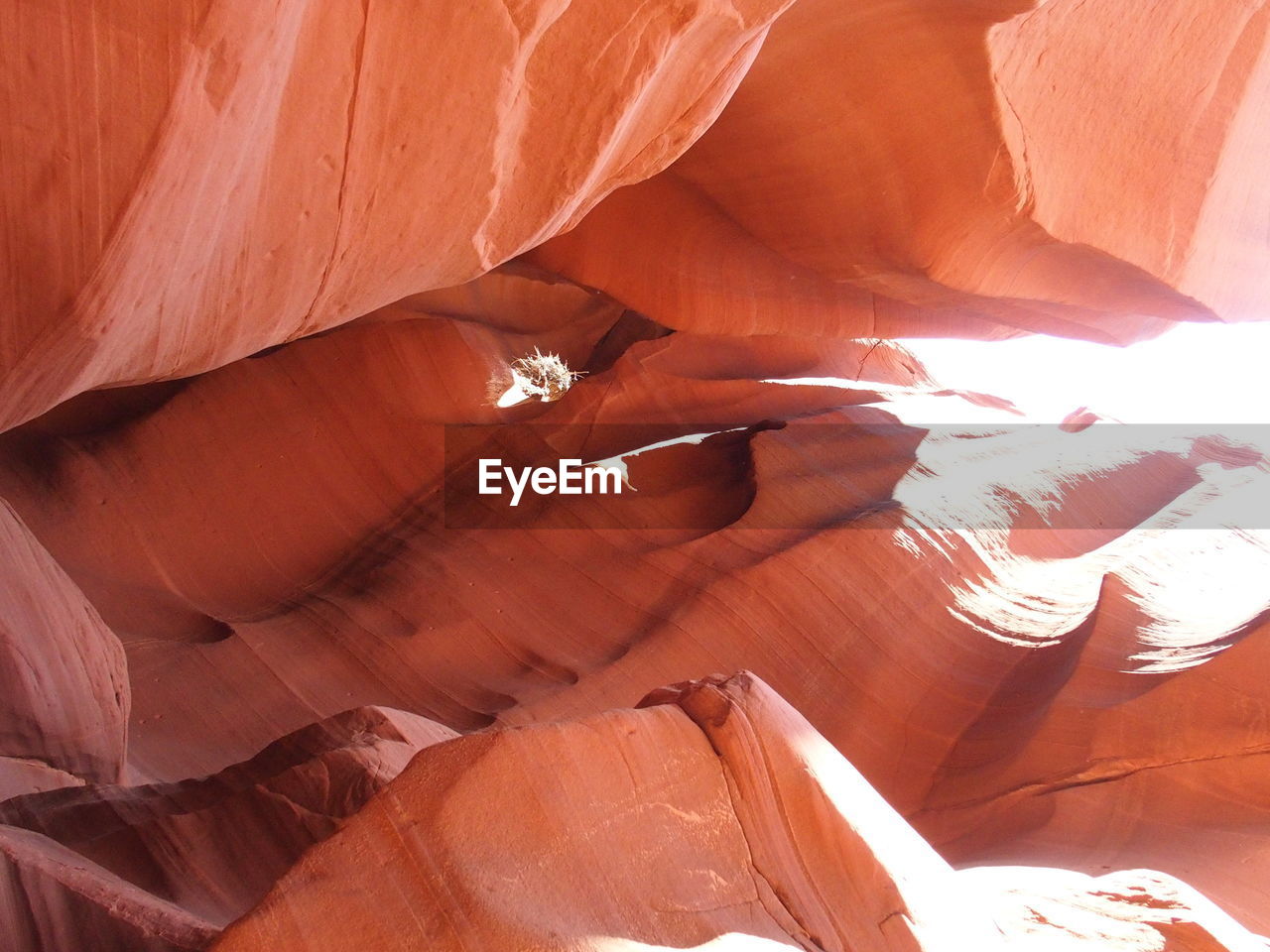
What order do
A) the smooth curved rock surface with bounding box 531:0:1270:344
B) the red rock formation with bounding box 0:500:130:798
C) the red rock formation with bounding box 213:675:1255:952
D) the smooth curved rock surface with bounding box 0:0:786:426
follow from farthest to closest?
the smooth curved rock surface with bounding box 531:0:1270:344
the red rock formation with bounding box 0:500:130:798
the smooth curved rock surface with bounding box 0:0:786:426
the red rock formation with bounding box 213:675:1255:952

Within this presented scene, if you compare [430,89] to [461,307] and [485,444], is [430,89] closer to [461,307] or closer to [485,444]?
[485,444]

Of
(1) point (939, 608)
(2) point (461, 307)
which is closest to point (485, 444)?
(2) point (461, 307)

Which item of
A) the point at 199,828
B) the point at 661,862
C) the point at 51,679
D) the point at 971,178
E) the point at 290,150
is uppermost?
the point at 971,178

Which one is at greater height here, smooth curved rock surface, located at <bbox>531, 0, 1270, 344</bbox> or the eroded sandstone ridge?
smooth curved rock surface, located at <bbox>531, 0, 1270, 344</bbox>

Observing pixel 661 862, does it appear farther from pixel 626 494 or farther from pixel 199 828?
pixel 626 494

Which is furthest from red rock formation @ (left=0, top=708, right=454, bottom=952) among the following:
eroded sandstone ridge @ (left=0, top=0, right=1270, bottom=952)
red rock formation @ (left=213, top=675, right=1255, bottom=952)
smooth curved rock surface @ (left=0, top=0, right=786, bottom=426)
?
smooth curved rock surface @ (left=0, top=0, right=786, bottom=426)

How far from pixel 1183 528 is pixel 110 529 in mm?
5210

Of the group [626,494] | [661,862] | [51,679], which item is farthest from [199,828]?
[626,494]

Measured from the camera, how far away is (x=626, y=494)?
503 cm

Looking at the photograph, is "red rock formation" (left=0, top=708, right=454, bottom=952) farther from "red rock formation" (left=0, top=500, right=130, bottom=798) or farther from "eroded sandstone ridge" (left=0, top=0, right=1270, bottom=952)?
"red rock formation" (left=0, top=500, right=130, bottom=798)

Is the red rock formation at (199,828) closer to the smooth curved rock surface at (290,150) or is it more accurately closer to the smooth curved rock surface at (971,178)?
the smooth curved rock surface at (290,150)

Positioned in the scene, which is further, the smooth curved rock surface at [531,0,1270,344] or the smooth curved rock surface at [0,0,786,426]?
the smooth curved rock surface at [531,0,1270,344]

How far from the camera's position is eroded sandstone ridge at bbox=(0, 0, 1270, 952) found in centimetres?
191

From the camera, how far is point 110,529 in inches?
168
